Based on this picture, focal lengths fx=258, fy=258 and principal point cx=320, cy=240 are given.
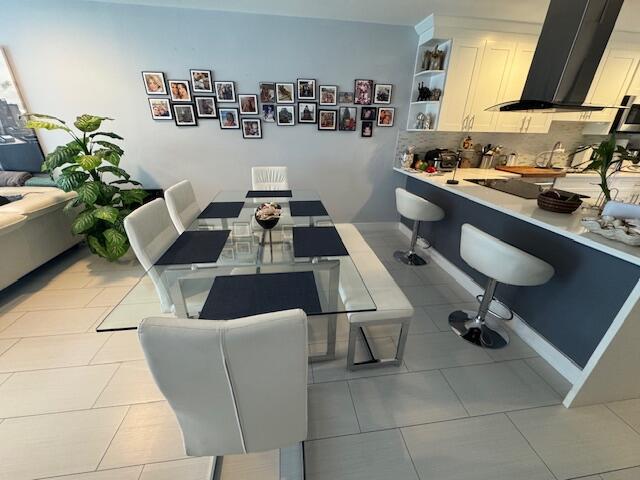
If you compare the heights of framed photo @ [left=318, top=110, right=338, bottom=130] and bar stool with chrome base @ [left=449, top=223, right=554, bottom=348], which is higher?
framed photo @ [left=318, top=110, right=338, bottom=130]

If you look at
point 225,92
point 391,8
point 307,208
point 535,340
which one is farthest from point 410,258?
point 225,92

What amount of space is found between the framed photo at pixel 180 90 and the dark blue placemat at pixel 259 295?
8.47 feet

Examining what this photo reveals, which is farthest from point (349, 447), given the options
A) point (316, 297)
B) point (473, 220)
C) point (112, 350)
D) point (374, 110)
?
point (374, 110)

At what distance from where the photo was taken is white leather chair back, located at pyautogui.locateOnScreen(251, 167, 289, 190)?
2.93 metres

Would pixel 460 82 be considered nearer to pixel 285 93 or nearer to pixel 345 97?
pixel 345 97

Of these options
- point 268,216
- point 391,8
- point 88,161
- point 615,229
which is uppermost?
point 391,8

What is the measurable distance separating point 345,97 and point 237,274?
271cm

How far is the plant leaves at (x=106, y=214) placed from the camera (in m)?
2.35

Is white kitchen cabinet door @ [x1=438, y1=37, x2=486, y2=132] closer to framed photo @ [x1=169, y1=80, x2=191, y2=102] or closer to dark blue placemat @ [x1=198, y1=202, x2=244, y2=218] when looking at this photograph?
dark blue placemat @ [x1=198, y1=202, x2=244, y2=218]

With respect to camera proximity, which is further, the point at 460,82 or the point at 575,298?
the point at 460,82

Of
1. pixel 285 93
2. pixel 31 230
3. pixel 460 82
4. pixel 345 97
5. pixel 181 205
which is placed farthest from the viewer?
pixel 345 97

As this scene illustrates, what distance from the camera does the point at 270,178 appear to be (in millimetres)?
2971

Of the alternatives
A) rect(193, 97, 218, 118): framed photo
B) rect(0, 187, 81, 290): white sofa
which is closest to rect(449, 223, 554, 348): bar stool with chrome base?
rect(193, 97, 218, 118): framed photo

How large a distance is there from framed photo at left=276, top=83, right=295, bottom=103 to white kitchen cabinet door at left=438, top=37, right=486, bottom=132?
1732 millimetres
